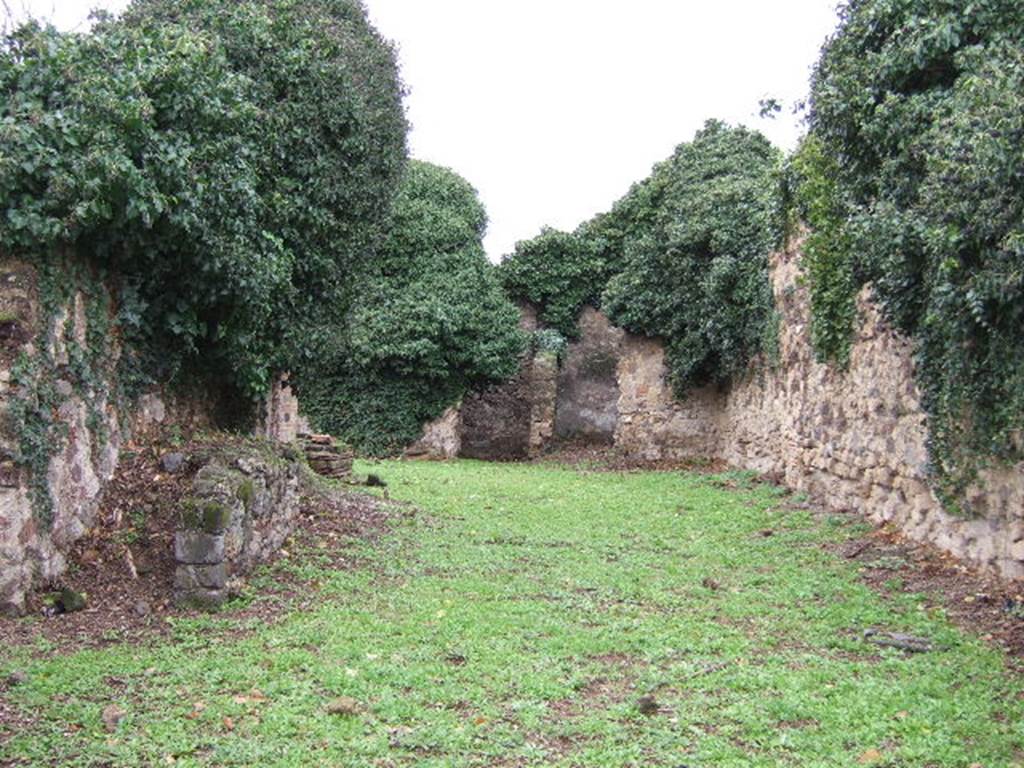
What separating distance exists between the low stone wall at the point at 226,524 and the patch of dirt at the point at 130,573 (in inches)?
7.1

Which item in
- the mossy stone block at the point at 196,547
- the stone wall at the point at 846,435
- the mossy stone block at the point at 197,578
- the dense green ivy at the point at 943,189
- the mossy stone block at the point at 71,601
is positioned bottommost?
the mossy stone block at the point at 71,601

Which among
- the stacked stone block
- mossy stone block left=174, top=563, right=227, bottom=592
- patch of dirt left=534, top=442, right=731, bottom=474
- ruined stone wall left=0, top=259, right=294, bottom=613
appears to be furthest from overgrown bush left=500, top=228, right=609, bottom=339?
mossy stone block left=174, top=563, right=227, bottom=592

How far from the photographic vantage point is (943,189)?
6102mm

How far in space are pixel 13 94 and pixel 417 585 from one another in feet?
14.1

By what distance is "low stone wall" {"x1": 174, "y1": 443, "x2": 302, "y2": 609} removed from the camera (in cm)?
591

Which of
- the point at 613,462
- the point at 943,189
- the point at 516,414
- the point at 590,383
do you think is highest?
the point at 943,189

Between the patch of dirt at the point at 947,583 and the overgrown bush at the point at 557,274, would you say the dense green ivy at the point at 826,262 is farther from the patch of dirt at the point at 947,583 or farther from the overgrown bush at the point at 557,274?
the overgrown bush at the point at 557,274

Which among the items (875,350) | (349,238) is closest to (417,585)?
(349,238)

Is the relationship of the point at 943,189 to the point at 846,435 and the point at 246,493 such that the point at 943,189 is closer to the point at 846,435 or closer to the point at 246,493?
the point at 846,435

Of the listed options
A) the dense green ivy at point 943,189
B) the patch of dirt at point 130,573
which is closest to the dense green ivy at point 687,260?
the dense green ivy at point 943,189

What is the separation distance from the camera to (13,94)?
5809 millimetres

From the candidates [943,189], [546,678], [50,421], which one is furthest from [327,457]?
[943,189]

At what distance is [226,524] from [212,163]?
268 cm

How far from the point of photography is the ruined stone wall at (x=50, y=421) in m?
5.41
